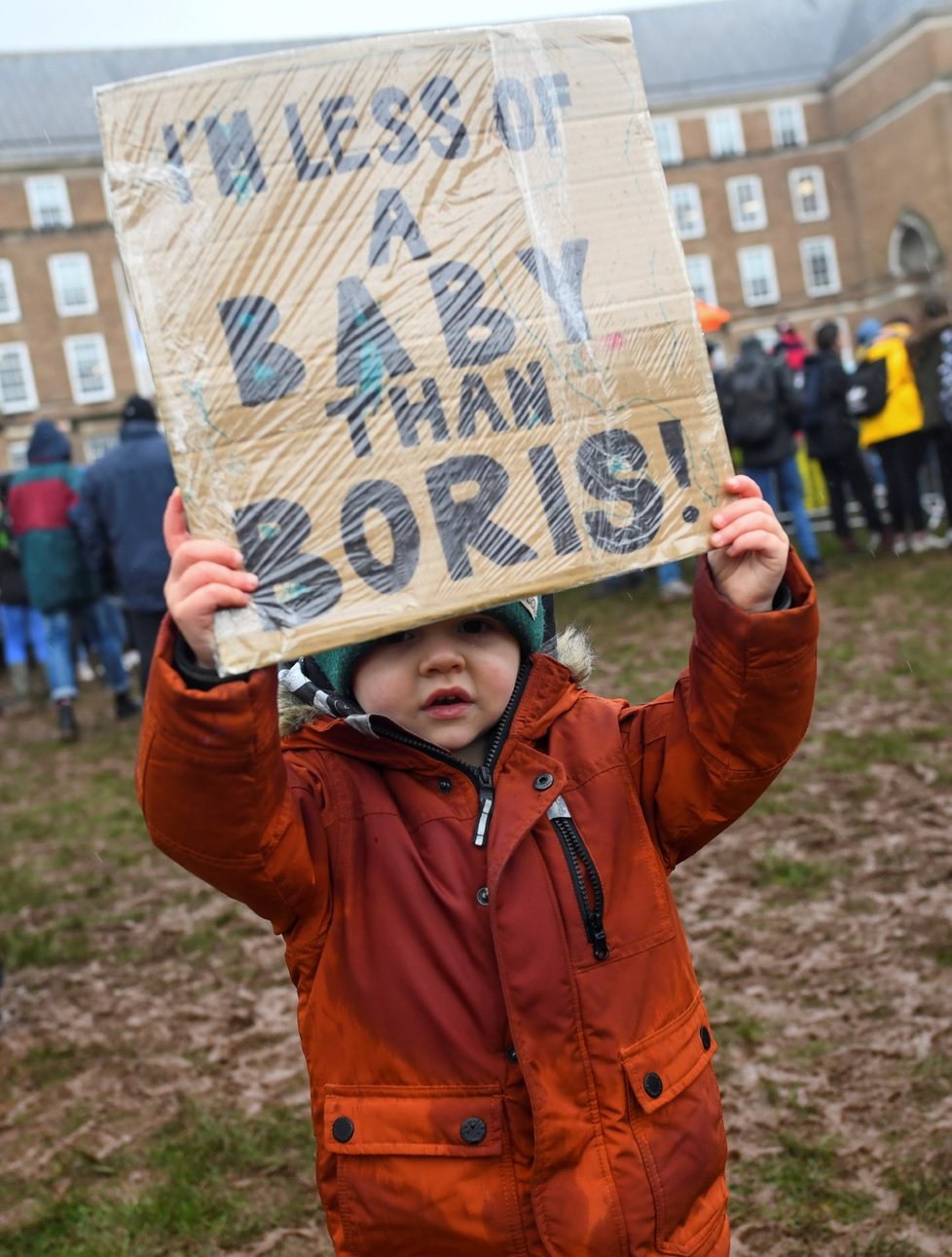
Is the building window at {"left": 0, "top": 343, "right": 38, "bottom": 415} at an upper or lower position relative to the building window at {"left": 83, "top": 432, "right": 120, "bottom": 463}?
upper

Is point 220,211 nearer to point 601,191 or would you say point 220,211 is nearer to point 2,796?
point 601,191

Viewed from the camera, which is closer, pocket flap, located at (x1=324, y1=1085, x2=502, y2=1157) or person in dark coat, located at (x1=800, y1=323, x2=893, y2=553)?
pocket flap, located at (x1=324, y1=1085, x2=502, y2=1157)

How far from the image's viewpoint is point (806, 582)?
1.69m

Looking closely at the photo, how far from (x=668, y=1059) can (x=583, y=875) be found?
0.27 meters

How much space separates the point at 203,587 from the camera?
1486 millimetres

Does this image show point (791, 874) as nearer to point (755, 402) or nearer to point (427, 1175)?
point (427, 1175)

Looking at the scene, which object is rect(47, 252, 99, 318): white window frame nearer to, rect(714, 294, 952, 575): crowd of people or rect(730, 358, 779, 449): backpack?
rect(714, 294, 952, 575): crowd of people

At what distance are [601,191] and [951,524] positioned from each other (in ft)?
30.5

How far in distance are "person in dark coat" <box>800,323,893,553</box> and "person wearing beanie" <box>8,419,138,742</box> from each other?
214 inches

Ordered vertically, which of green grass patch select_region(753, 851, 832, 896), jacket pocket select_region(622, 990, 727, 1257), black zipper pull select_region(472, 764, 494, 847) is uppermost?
black zipper pull select_region(472, 764, 494, 847)

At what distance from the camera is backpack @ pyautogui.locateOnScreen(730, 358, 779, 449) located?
30.2ft

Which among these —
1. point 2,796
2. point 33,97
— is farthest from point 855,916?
point 33,97

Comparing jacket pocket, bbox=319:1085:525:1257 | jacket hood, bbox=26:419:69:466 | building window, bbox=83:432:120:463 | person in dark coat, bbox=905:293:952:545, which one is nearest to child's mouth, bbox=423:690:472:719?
jacket pocket, bbox=319:1085:525:1257

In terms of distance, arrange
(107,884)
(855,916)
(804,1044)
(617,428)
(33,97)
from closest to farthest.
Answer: (617,428) < (804,1044) < (855,916) < (107,884) < (33,97)
